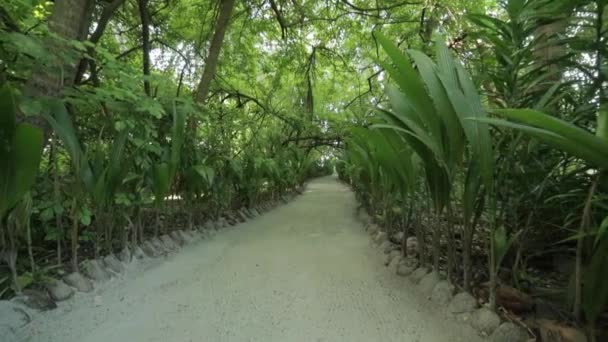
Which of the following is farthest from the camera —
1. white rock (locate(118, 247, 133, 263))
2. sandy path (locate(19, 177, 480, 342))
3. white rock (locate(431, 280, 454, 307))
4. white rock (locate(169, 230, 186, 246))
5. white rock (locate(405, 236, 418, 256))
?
white rock (locate(169, 230, 186, 246))

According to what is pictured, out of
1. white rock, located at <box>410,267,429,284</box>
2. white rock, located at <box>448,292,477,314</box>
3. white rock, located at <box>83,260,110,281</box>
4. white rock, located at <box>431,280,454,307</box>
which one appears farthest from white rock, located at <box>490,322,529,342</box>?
white rock, located at <box>83,260,110,281</box>

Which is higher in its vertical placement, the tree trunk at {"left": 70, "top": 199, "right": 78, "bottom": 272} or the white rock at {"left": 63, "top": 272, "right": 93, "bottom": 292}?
the tree trunk at {"left": 70, "top": 199, "right": 78, "bottom": 272}

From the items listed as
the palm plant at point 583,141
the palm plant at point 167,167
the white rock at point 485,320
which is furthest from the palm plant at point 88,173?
the white rock at point 485,320

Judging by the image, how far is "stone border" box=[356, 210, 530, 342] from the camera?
830 mm

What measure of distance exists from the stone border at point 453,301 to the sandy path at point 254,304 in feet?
0.12

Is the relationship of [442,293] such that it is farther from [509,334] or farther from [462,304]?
[509,334]

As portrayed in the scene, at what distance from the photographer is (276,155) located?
430 centimetres

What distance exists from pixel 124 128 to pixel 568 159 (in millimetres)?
1645

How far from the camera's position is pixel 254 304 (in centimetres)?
115

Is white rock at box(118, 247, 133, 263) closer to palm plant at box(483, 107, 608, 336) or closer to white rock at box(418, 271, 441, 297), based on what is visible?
white rock at box(418, 271, 441, 297)

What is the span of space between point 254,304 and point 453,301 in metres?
0.71

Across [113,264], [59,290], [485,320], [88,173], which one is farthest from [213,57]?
[485,320]

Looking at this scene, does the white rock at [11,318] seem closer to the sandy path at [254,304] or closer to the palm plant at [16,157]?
the sandy path at [254,304]

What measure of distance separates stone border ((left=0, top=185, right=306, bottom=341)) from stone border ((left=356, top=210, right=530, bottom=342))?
1.30 meters
